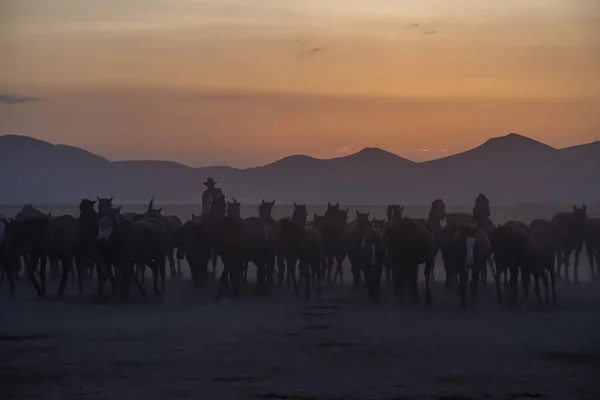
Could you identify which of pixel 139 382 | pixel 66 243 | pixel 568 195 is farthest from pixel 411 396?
pixel 568 195

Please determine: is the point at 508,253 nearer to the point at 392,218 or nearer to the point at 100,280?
the point at 392,218

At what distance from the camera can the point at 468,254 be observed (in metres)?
22.1

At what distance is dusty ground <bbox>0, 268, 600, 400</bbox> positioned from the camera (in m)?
13.2

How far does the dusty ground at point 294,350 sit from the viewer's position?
13164mm

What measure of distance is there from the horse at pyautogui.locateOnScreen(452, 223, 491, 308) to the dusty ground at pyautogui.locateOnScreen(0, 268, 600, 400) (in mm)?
514

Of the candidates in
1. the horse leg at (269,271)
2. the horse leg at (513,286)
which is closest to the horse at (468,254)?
the horse leg at (513,286)

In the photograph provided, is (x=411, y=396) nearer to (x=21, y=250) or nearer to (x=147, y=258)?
(x=147, y=258)

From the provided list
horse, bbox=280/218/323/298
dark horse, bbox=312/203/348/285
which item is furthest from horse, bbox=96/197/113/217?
dark horse, bbox=312/203/348/285

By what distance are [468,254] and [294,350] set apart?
22.8 ft

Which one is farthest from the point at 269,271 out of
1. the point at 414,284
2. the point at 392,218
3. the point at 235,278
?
the point at 392,218

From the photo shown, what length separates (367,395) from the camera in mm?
Answer: 12695

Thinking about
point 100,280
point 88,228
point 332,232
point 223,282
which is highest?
point 88,228

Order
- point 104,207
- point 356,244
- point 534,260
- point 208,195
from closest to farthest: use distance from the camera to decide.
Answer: point 534,260
point 104,207
point 356,244
point 208,195

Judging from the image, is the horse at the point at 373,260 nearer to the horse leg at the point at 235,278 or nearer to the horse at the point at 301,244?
the horse at the point at 301,244
